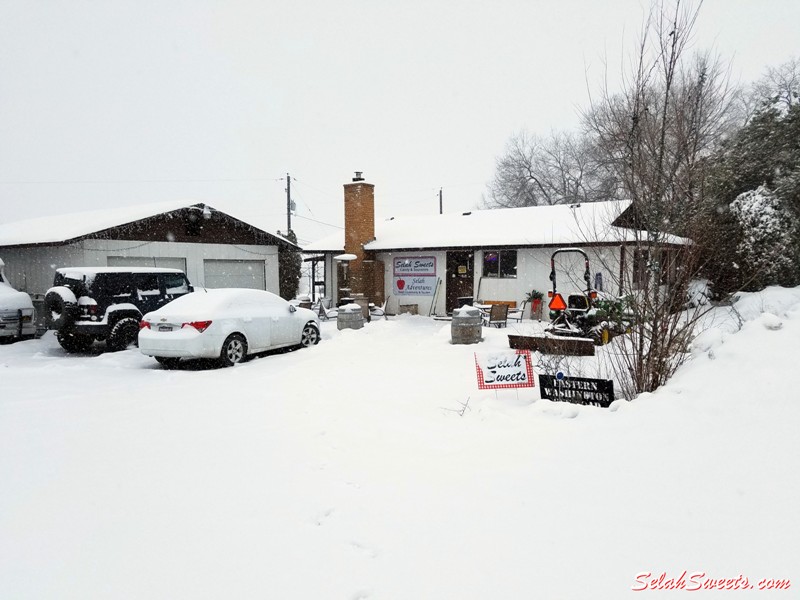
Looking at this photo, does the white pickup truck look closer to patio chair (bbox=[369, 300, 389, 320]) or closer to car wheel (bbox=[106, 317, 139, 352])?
car wheel (bbox=[106, 317, 139, 352])

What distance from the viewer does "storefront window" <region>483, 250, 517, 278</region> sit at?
16.6 m

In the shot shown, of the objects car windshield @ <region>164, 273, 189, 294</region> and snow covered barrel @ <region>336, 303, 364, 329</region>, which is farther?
snow covered barrel @ <region>336, 303, 364, 329</region>

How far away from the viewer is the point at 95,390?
24.9 feet

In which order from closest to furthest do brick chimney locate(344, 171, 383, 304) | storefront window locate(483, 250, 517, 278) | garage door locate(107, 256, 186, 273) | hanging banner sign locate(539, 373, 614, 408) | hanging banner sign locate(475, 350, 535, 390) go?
1. hanging banner sign locate(539, 373, 614, 408)
2. hanging banner sign locate(475, 350, 535, 390)
3. garage door locate(107, 256, 186, 273)
4. storefront window locate(483, 250, 517, 278)
5. brick chimney locate(344, 171, 383, 304)

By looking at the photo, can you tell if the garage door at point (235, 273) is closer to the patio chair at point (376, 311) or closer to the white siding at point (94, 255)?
the white siding at point (94, 255)

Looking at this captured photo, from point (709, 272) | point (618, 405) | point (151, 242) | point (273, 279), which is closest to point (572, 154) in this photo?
point (709, 272)

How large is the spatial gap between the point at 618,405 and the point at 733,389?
100 cm

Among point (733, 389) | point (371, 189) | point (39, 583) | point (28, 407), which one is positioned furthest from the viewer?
point (371, 189)

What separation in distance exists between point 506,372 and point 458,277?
39.2ft

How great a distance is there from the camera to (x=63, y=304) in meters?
10.5

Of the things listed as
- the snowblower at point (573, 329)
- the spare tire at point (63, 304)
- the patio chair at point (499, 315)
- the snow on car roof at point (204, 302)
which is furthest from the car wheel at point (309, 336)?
the patio chair at point (499, 315)

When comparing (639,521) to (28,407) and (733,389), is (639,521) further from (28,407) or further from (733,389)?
(28,407)

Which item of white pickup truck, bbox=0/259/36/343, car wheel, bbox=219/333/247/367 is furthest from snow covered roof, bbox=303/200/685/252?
white pickup truck, bbox=0/259/36/343

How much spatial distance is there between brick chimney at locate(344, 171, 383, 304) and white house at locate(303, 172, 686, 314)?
0.12 feet
